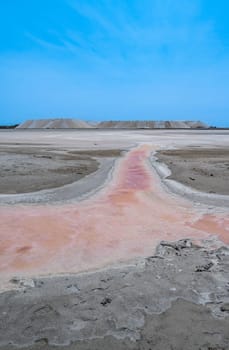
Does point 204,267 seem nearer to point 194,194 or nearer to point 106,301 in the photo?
point 106,301

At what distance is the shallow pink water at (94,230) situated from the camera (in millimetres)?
6027

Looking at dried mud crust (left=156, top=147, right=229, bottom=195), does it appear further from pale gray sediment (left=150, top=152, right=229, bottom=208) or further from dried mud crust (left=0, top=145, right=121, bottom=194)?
dried mud crust (left=0, top=145, right=121, bottom=194)

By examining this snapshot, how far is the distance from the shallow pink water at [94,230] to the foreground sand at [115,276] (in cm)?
2

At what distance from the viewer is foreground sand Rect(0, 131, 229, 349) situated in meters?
3.77

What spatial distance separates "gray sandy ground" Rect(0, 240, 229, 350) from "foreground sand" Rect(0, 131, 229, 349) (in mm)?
12

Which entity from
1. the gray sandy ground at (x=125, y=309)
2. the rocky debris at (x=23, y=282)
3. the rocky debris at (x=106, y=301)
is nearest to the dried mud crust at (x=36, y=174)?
the rocky debris at (x=23, y=282)

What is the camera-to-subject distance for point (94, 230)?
7.75 metres

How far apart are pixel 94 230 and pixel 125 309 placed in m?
3.57

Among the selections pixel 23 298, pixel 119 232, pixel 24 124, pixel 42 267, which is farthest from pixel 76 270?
pixel 24 124

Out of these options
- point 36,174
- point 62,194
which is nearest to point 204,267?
point 62,194

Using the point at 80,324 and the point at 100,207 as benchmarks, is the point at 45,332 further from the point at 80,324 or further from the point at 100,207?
the point at 100,207

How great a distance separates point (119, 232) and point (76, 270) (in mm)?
2162

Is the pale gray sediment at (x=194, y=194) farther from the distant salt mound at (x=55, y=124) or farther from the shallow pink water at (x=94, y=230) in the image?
the distant salt mound at (x=55, y=124)

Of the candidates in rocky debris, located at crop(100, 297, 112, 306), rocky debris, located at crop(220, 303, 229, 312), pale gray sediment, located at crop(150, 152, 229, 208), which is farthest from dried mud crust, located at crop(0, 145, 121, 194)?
rocky debris, located at crop(220, 303, 229, 312)
